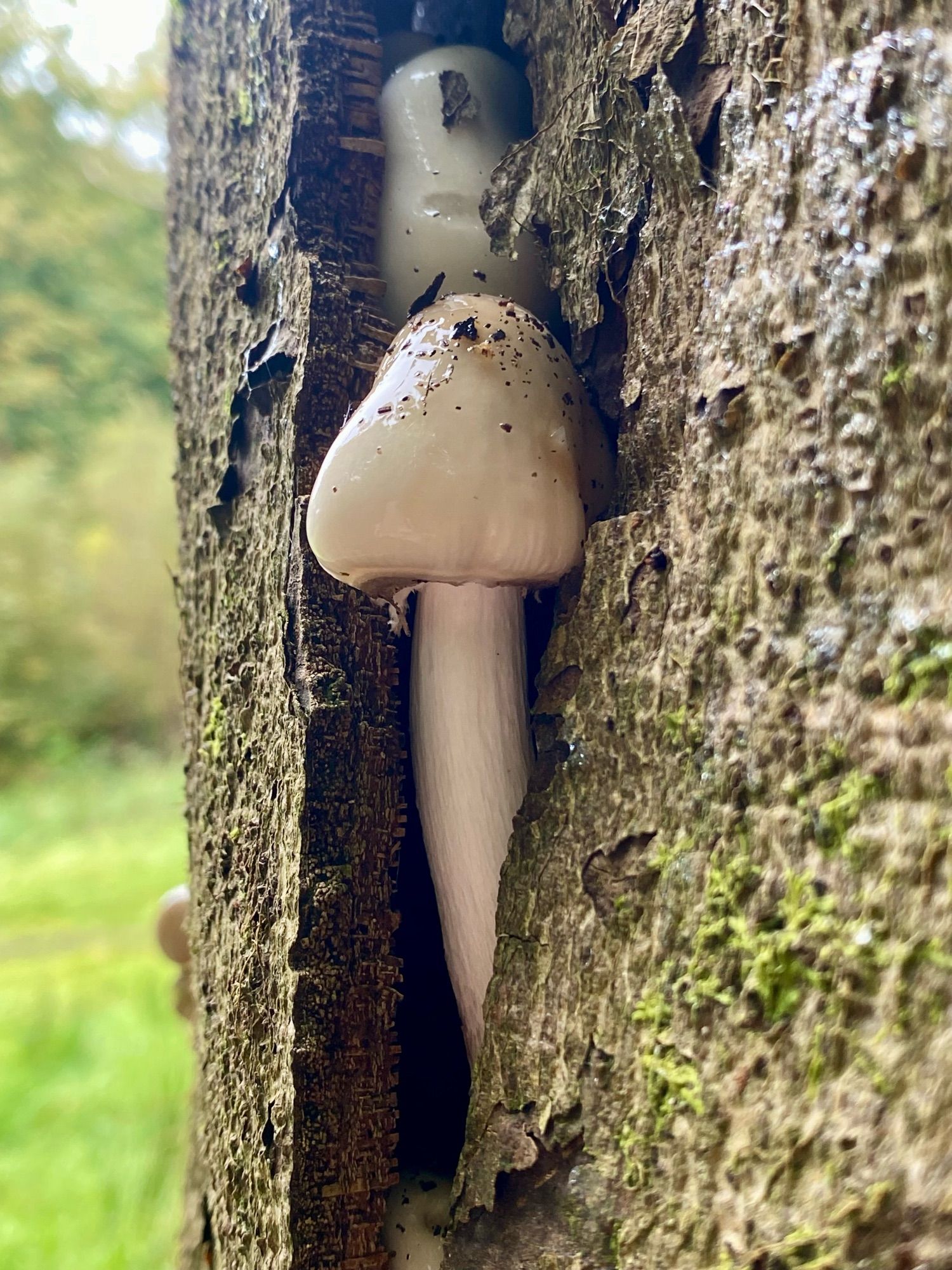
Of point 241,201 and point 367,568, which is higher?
point 241,201

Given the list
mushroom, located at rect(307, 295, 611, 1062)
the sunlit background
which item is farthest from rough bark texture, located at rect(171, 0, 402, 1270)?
the sunlit background

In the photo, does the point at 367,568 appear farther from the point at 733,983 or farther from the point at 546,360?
the point at 733,983

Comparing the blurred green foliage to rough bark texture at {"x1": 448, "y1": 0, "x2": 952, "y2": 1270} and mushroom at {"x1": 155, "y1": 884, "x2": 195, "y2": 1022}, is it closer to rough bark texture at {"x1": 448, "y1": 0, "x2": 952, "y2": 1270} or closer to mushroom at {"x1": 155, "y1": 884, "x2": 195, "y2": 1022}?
mushroom at {"x1": 155, "y1": 884, "x2": 195, "y2": 1022}

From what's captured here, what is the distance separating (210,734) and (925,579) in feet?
3.21

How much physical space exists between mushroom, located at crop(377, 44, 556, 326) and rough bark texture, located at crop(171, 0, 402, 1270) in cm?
4

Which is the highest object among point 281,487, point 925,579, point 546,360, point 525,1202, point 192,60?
point 192,60

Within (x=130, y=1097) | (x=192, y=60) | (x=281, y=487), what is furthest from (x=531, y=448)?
(x=130, y=1097)

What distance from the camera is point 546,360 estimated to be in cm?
93

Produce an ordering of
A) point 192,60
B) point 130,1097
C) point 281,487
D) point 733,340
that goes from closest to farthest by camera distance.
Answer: point 733,340 < point 281,487 < point 192,60 < point 130,1097

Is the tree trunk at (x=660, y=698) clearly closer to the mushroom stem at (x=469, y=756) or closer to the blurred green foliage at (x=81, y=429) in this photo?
the mushroom stem at (x=469, y=756)

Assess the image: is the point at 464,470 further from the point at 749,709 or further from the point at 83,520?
the point at 83,520

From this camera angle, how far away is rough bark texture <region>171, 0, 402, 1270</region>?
91cm

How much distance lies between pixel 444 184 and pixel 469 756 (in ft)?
2.43

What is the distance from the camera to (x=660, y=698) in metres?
0.74
